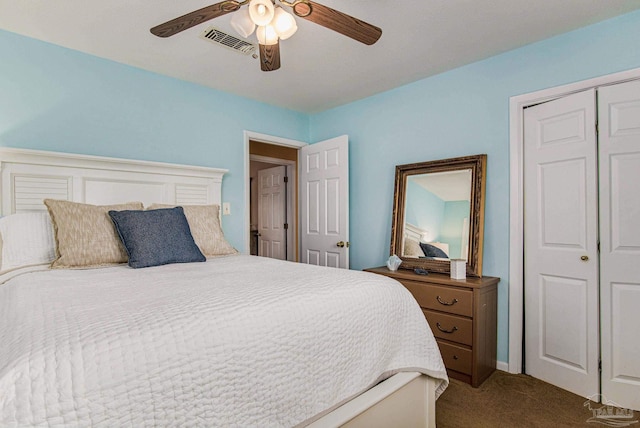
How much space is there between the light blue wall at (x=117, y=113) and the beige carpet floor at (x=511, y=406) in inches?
88.9

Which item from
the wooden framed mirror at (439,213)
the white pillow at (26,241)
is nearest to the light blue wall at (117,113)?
the white pillow at (26,241)

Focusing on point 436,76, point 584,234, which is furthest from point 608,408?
point 436,76

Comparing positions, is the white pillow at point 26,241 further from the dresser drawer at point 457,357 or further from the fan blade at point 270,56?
the dresser drawer at point 457,357

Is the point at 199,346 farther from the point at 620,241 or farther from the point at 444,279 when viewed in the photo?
the point at 620,241

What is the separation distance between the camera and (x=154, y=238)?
1964 mm

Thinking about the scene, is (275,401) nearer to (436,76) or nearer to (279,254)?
(436,76)

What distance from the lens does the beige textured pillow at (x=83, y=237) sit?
1.83 meters

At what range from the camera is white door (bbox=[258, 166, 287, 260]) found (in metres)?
4.91

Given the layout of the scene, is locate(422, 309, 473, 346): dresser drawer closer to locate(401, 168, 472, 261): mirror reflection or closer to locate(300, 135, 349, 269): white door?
locate(401, 168, 472, 261): mirror reflection

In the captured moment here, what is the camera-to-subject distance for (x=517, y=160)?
8.07 ft

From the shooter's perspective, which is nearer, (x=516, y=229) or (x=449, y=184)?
(x=516, y=229)

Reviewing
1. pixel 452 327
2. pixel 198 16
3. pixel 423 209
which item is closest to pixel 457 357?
pixel 452 327

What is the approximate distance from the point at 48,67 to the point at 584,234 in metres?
3.76

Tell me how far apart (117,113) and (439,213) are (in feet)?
8.90
